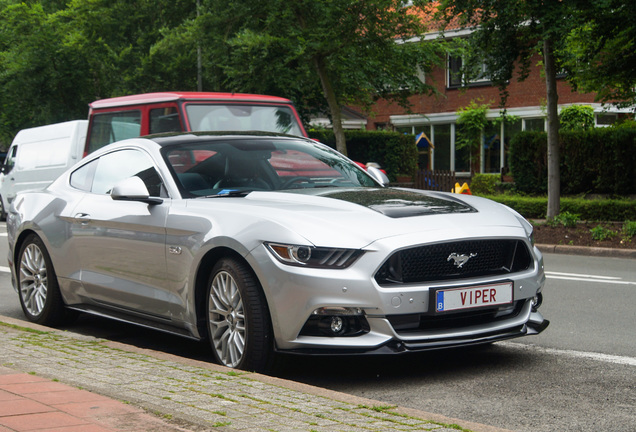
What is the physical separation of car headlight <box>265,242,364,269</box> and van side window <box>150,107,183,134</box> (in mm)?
8277

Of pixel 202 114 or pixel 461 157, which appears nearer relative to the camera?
pixel 202 114

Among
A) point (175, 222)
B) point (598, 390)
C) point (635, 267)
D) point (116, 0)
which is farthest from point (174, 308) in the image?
point (116, 0)

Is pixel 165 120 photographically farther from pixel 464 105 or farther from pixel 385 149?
pixel 464 105

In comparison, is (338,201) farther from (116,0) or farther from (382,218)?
(116,0)

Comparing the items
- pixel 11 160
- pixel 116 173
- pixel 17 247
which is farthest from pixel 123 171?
pixel 11 160

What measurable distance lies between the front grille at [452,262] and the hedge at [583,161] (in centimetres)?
1832

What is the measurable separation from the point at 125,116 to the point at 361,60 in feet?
26.5

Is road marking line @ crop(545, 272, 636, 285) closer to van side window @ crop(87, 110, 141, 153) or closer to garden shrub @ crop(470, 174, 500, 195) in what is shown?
van side window @ crop(87, 110, 141, 153)

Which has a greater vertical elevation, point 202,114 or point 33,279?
point 202,114

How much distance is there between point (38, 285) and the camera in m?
7.75

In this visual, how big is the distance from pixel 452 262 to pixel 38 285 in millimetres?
3897

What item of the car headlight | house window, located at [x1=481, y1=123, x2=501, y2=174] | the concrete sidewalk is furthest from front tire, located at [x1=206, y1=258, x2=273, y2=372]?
house window, located at [x1=481, y1=123, x2=501, y2=174]

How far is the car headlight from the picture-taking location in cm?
524

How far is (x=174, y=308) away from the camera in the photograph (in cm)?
618
